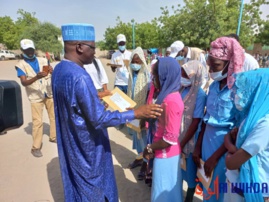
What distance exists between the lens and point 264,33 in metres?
18.4

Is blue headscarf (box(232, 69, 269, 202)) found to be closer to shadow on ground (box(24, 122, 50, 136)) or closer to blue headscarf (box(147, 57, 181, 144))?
blue headscarf (box(147, 57, 181, 144))

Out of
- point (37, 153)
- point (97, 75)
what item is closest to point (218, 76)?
point (97, 75)

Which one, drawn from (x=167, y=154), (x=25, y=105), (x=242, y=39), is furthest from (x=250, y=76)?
(x=242, y=39)

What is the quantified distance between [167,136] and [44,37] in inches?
1567

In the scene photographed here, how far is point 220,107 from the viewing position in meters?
1.65

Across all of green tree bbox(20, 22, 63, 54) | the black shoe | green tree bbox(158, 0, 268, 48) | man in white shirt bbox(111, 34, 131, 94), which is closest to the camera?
the black shoe

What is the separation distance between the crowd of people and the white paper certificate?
143 millimetres

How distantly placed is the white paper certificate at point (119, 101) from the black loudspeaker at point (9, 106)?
0.83 meters

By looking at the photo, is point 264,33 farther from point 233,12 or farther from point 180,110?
point 180,110

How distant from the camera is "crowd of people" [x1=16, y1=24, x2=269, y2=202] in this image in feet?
3.97

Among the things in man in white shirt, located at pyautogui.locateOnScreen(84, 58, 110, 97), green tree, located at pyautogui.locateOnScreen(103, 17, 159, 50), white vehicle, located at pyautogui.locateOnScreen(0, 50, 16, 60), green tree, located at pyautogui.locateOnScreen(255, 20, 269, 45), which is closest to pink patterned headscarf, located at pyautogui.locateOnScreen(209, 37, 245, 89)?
man in white shirt, located at pyautogui.locateOnScreen(84, 58, 110, 97)

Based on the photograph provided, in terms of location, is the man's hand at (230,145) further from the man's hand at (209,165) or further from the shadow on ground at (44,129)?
the shadow on ground at (44,129)

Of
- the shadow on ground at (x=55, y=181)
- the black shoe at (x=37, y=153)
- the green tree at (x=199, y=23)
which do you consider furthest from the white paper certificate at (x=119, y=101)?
the green tree at (x=199, y=23)

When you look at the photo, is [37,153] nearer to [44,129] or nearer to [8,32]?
[44,129]
